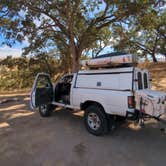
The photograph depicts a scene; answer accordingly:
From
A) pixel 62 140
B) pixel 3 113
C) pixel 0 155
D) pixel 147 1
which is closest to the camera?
pixel 0 155

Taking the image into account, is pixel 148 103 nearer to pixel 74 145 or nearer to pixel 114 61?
pixel 114 61

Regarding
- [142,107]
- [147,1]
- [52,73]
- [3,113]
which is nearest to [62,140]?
[142,107]

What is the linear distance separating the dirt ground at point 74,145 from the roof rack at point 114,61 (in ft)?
6.45

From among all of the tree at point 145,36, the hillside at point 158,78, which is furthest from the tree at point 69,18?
the hillside at point 158,78

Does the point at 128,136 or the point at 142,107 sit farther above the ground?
the point at 142,107

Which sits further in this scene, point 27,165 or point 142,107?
point 142,107

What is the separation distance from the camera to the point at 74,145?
14.5 feet

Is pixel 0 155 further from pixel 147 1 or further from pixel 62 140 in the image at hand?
pixel 147 1

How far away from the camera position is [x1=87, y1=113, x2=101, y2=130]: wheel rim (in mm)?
4898

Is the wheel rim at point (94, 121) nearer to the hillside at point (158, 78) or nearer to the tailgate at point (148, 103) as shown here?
the tailgate at point (148, 103)

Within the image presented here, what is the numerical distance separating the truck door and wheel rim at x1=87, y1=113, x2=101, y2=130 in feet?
6.36

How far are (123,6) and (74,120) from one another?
5.89m

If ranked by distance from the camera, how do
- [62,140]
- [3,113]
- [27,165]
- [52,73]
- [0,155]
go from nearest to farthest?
[27,165] < [0,155] < [62,140] < [3,113] < [52,73]

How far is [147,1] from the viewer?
8.35m
